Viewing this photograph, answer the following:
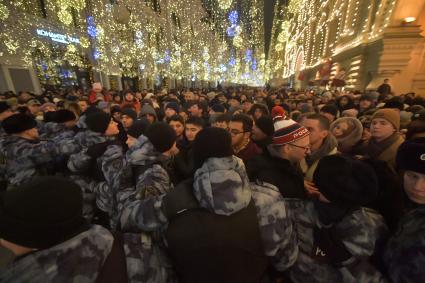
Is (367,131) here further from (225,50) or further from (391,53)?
(225,50)

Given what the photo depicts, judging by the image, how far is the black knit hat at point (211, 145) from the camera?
54.7 inches

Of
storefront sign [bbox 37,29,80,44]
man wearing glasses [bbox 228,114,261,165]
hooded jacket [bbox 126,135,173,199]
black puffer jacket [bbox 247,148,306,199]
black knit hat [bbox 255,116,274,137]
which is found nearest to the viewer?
hooded jacket [bbox 126,135,173,199]

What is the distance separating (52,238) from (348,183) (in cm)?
155

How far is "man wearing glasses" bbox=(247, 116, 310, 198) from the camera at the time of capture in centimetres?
194

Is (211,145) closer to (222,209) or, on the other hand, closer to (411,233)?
(222,209)

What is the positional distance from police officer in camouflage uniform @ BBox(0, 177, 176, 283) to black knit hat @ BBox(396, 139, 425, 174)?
1.94 meters

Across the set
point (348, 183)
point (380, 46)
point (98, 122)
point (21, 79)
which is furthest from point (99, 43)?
point (348, 183)

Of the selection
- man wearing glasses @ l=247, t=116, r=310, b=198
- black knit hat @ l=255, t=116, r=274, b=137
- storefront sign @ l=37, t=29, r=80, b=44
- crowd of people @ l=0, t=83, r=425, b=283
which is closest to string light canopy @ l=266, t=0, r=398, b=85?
black knit hat @ l=255, t=116, r=274, b=137

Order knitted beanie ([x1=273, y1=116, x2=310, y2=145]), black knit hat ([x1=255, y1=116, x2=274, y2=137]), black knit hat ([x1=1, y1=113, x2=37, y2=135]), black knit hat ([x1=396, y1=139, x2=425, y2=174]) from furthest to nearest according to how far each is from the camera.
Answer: black knit hat ([x1=255, y1=116, x2=274, y2=137])
black knit hat ([x1=1, y1=113, x2=37, y2=135])
knitted beanie ([x1=273, y1=116, x2=310, y2=145])
black knit hat ([x1=396, y1=139, x2=425, y2=174])

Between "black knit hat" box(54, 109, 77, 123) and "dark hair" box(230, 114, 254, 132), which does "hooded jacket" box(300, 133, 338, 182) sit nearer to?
"dark hair" box(230, 114, 254, 132)

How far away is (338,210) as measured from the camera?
4.58 ft

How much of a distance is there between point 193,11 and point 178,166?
32.7m

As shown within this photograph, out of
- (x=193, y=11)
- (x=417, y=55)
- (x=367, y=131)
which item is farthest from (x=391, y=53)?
(x=193, y=11)

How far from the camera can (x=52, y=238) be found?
0.98 meters
